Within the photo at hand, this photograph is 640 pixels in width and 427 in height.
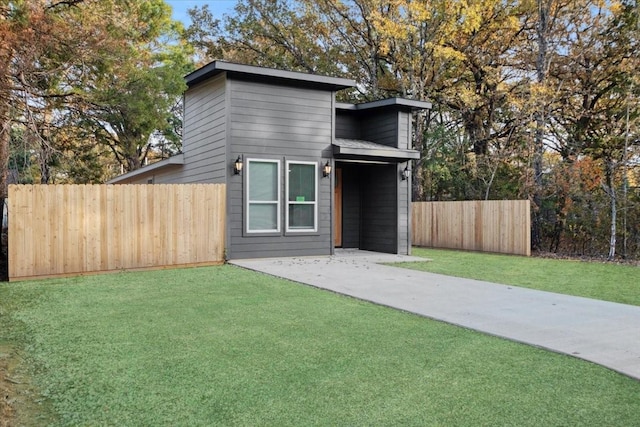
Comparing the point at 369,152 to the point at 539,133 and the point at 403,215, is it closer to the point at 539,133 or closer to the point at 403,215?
the point at 403,215

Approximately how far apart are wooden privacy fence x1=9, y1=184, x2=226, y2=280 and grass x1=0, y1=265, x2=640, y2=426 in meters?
2.24

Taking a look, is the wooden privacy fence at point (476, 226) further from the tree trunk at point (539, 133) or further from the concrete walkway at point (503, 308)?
the concrete walkway at point (503, 308)

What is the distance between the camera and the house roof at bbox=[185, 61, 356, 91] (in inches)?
351

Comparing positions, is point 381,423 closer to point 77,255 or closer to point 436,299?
point 436,299

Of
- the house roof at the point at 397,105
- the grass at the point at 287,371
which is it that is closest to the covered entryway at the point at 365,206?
the house roof at the point at 397,105

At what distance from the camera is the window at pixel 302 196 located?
976 centimetres

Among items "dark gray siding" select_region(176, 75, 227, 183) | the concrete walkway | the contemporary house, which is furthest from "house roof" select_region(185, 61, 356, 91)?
the concrete walkway

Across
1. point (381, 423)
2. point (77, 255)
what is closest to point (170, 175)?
point (77, 255)

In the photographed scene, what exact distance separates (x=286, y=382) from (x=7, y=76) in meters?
6.07

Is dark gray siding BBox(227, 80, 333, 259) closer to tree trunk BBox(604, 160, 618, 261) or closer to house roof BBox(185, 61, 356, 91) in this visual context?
house roof BBox(185, 61, 356, 91)

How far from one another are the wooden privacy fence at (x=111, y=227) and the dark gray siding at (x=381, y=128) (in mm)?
4342

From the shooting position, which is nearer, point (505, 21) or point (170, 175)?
point (170, 175)

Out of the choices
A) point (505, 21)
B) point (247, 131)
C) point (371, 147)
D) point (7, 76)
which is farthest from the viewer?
point (505, 21)

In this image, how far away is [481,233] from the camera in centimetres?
1275
